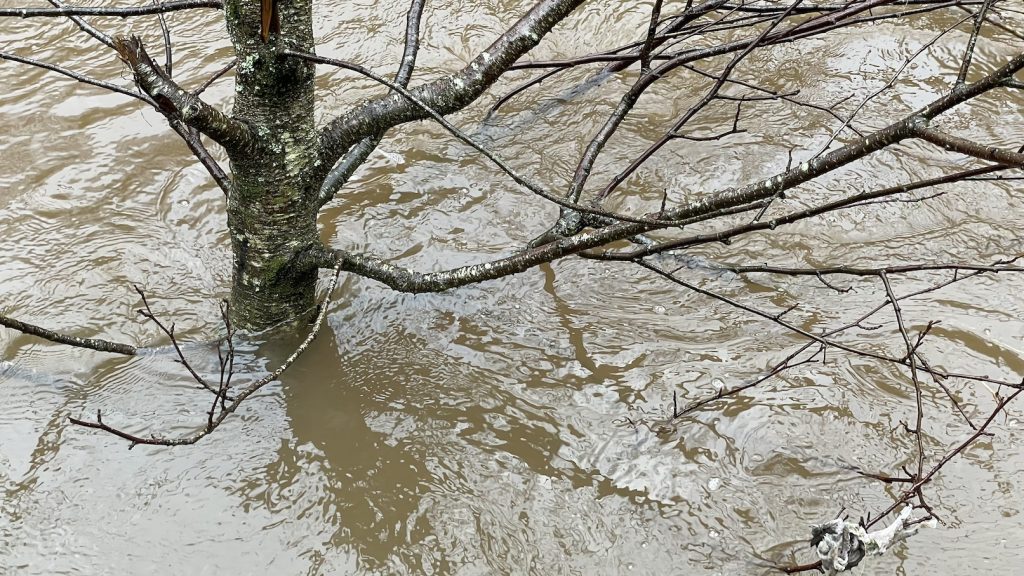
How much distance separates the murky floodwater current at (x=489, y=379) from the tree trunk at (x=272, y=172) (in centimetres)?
23

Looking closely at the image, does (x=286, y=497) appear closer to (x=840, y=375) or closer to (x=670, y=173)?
(x=840, y=375)

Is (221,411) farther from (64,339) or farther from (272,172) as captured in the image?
(272,172)

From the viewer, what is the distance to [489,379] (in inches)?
113

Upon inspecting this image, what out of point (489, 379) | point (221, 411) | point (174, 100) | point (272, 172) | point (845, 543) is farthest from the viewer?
point (489, 379)

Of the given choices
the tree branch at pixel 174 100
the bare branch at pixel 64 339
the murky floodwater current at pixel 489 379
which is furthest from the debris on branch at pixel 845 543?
the bare branch at pixel 64 339

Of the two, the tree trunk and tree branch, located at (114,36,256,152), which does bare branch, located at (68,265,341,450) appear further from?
tree branch, located at (114,36,256,152)

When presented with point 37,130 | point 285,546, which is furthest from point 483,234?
point 37,130

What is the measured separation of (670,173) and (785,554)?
6.22 feet

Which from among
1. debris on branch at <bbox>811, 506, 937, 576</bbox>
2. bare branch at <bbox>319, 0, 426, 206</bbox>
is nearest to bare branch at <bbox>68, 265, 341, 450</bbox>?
bare branch at <bbox>319, 0, 426, 206</bbox>

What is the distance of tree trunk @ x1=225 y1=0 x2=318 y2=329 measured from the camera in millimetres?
2266

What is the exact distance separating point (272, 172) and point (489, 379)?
1.08 meters

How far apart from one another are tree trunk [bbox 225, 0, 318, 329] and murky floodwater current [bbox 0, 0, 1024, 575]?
0.75 feet

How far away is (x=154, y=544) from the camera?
95.9 inches

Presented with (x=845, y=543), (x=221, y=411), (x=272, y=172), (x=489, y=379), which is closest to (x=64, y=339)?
(x=221, y=411)
